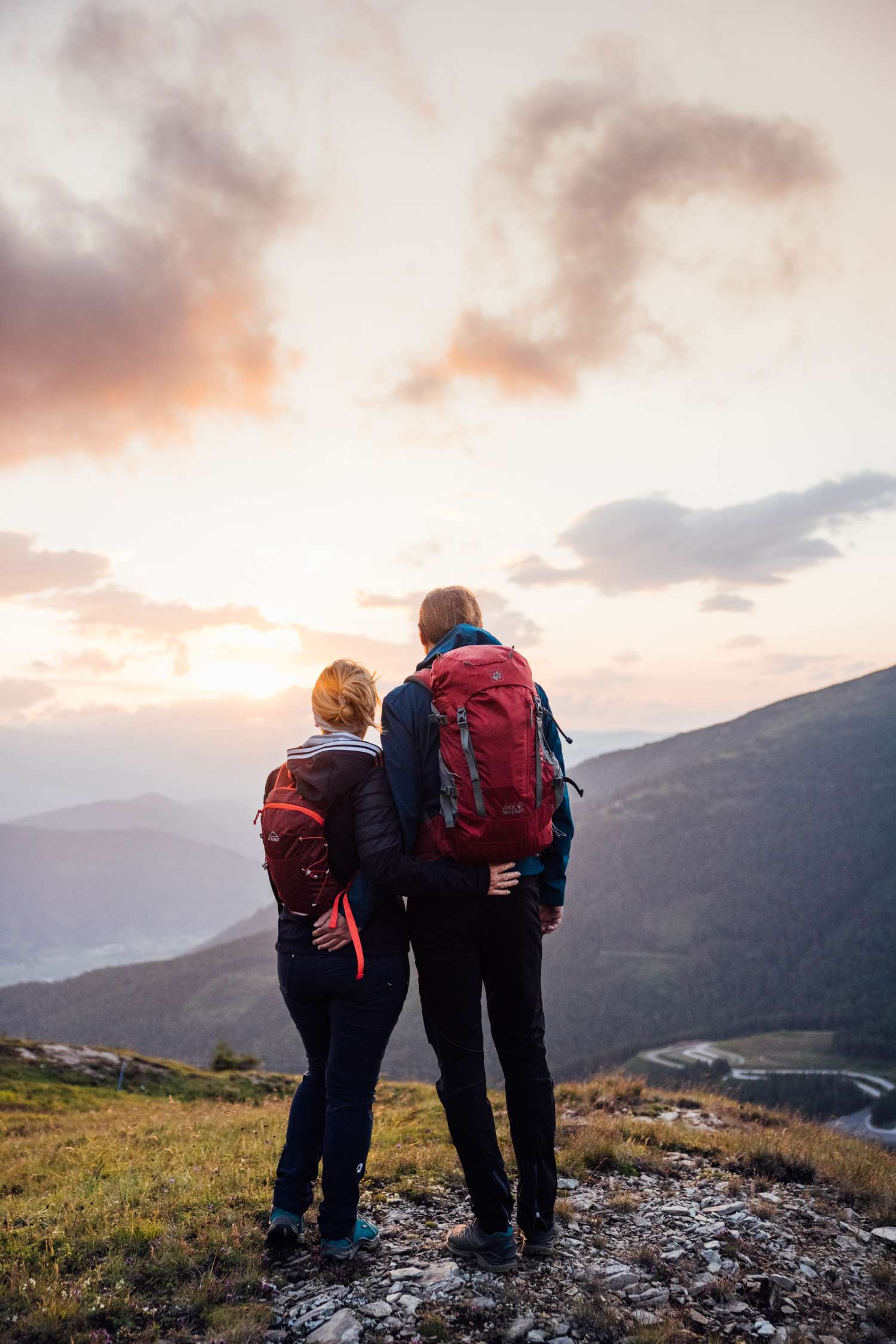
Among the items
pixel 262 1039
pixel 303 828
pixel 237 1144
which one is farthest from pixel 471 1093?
pixel 262 1039

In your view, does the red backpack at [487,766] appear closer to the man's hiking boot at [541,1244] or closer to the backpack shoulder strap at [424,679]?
the backpack shoulder strap at [424,679]

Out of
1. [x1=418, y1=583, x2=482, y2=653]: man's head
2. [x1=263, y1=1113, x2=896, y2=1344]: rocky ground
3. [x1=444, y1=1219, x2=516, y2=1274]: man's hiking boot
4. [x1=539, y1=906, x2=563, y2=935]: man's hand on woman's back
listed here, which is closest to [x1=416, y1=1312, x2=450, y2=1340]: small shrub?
[x1=263, y1=1113, x2=896, y2=1344]: rocky ground

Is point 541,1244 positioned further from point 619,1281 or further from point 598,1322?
point 598,1322

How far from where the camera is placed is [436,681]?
4.34 meters

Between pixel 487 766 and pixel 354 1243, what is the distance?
119 inches

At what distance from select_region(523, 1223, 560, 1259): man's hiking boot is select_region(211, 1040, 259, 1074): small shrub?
3019 centimetres

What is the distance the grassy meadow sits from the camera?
13.2 ft

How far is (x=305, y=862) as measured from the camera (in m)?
4.29

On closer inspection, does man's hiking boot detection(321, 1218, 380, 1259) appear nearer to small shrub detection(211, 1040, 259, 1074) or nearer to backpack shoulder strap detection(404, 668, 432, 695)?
backpack shoulder strap detection(404, 668, 432, 695)

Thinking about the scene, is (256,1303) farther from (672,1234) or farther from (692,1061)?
(692,1061)

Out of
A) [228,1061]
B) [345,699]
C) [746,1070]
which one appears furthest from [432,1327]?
[746,1070]

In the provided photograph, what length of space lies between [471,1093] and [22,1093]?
20.2 meters

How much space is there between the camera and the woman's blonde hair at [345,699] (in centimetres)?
453

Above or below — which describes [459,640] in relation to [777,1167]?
above
